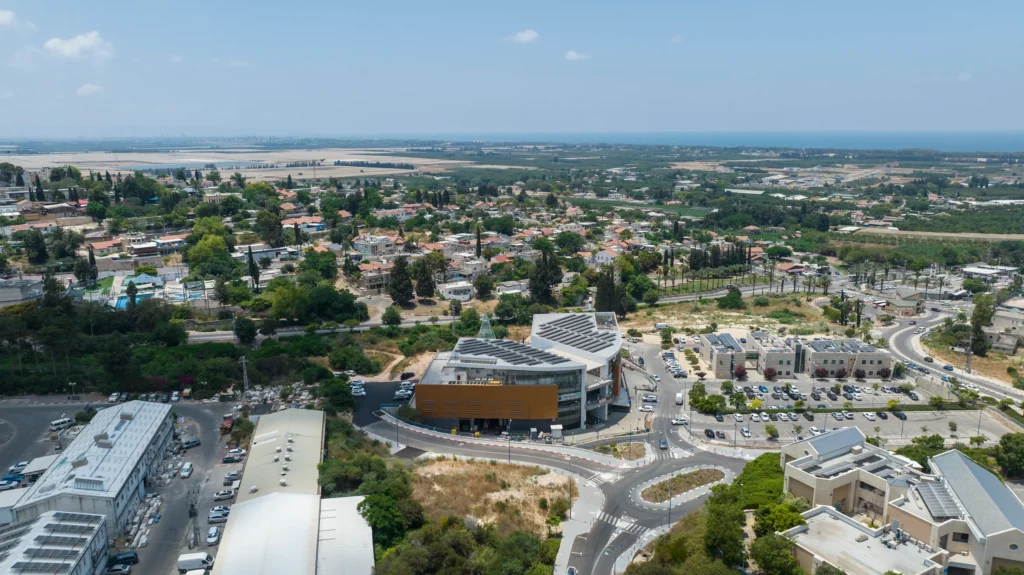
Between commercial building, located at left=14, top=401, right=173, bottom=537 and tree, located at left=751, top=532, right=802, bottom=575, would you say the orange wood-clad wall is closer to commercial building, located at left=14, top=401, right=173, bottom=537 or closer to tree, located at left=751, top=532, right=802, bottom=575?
commercial building, located at left=14, top=401, right=173, bottom=537

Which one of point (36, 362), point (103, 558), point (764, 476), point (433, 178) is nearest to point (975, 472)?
point (764, 476)

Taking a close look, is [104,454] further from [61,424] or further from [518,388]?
[518,388]

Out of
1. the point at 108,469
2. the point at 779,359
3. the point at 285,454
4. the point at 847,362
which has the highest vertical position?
the point at 108,469

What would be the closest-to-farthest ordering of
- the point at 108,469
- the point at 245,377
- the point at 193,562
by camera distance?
the point at 193,562 → the point at 108,469 → the point at 245,377

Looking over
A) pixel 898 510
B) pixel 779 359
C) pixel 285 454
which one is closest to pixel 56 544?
pixel 285 454

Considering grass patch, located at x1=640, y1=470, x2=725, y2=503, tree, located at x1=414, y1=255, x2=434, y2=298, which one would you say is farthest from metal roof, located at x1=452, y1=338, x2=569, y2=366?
tree, located at x1=414, y1=255, x2=434, y2=298
